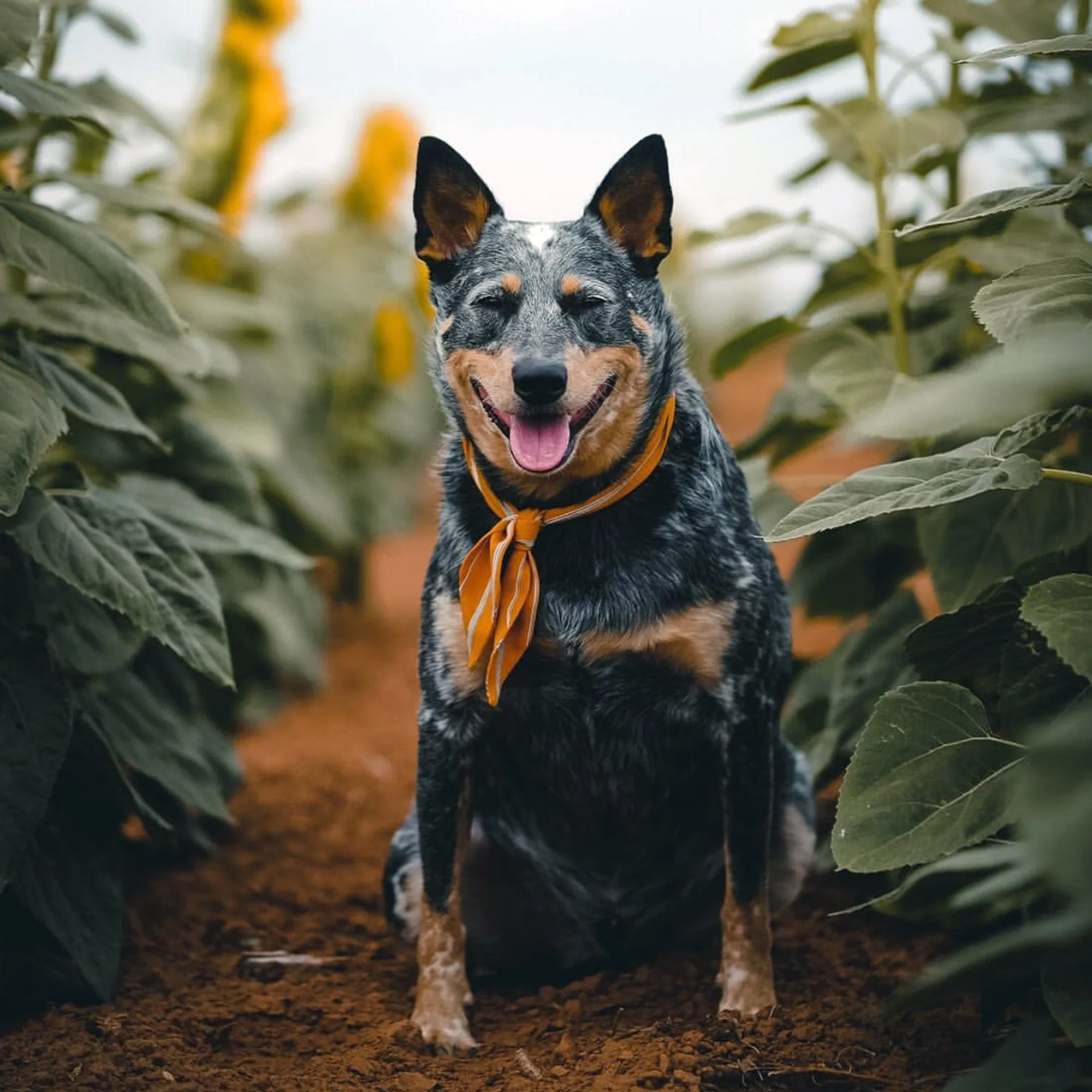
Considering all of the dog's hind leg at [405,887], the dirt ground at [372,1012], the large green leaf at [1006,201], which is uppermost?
the large green leaf at [1006,201]

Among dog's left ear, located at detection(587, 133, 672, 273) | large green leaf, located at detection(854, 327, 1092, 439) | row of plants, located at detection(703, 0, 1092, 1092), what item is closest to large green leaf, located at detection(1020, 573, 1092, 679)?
row of plants, located at detection(703, 0, 1092, 1092)

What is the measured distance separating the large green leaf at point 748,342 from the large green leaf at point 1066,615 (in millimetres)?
1506

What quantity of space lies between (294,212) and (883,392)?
3.67 metres

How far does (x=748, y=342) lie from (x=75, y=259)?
1.66 meters

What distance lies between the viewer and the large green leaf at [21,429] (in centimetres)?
228

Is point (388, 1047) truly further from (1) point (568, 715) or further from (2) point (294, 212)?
(2) point (294, 212)

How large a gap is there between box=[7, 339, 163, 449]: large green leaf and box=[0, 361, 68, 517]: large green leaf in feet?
0.55

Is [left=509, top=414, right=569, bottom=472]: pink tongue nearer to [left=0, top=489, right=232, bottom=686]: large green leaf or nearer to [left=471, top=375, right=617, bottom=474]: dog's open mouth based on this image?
[left=471, top=375, right=617, bottom=474]: dog's open mouth

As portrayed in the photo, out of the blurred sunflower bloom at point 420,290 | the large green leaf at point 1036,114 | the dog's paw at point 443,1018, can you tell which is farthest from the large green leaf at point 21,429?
the blurred sunflower bloom at point 420,290

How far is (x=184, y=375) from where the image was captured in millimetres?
3840

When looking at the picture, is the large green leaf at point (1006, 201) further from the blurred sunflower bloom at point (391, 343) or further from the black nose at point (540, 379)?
the blurred sunflower bloom at point (391, 343)

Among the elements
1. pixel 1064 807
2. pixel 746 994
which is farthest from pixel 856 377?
pixel 1064 807

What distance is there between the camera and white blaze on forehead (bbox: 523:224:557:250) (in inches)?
104

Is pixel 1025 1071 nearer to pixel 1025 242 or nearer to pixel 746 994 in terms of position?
pixel 746 994
